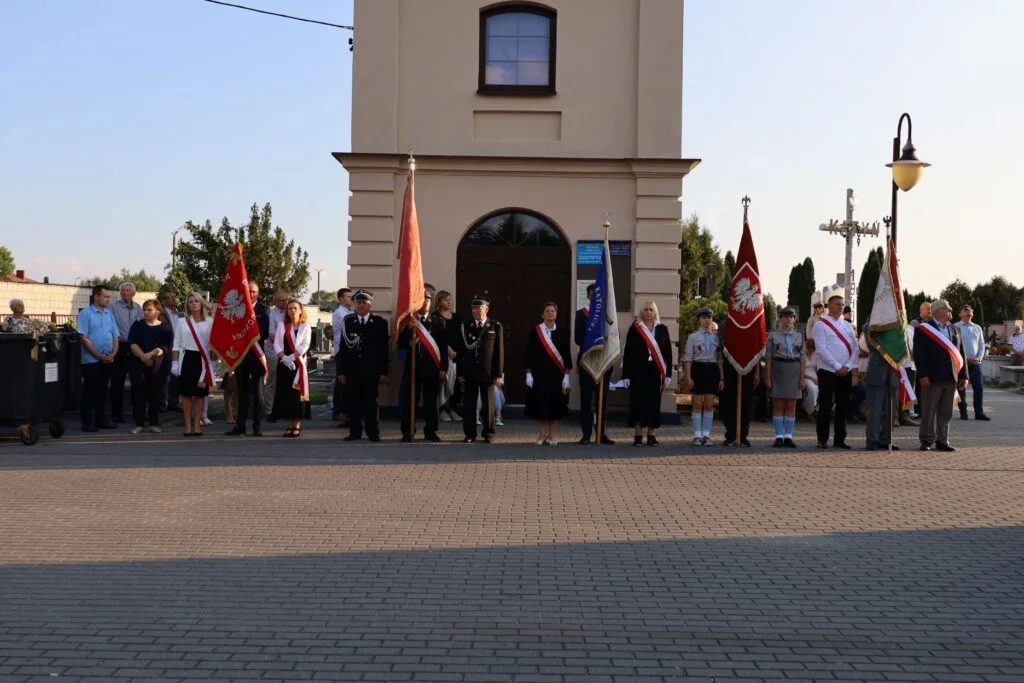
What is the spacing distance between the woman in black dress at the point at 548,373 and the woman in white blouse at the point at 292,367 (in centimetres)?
303

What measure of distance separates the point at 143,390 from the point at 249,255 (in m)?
28.0

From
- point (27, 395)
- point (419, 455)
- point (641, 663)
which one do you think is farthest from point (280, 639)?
point (27, 395)

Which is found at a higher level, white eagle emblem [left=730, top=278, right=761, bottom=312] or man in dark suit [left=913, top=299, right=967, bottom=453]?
white eagle emblem [left=730, top=278, right=761, bottom=312]

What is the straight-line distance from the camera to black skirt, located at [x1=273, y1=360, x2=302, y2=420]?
15.3 meters

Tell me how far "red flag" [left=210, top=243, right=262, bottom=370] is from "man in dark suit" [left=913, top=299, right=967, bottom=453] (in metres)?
8.75

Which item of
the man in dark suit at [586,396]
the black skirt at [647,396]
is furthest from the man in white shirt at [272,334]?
the black skirt at [647,396]

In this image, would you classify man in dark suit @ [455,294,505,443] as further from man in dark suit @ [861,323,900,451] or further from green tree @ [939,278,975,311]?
green tree @ [939,278,975,311]

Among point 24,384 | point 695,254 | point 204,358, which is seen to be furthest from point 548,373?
point 695,254

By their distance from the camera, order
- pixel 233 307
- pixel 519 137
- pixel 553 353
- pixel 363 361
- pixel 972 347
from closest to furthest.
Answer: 1. pixel 553 353
2. pixel 363 361
3. pixel 233 307
4. pixel 519 137
5. pixel 972 347

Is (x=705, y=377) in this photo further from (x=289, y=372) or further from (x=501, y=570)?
(x=501, y=570)

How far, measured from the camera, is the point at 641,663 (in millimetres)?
5691

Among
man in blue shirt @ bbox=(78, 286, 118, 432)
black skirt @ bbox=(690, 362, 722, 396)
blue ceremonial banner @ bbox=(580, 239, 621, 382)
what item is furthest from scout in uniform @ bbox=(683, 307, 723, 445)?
man in blue shirt @ bbox=(78, 286, 118, 432)

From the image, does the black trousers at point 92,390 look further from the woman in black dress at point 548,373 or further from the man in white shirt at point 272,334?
the woman in black dress at point 548,373

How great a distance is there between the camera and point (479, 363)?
14820 millimetres
